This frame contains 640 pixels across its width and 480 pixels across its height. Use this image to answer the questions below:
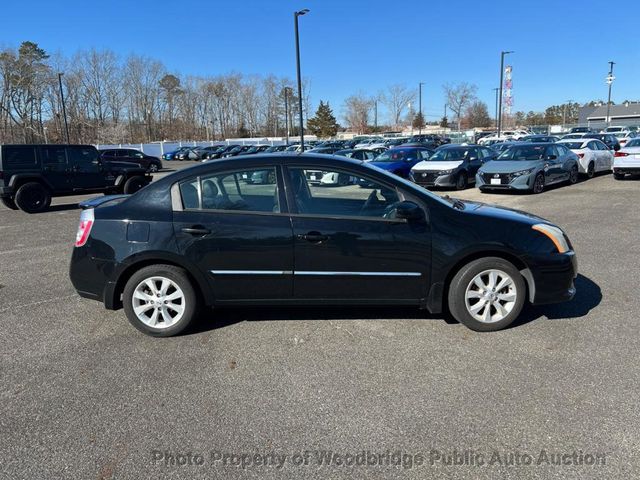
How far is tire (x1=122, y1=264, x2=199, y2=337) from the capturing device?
13.3 feet

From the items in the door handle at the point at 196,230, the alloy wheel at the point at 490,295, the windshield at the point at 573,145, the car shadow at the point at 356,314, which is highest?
the windshield at the point at 573,145

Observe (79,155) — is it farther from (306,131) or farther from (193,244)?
(306,131)

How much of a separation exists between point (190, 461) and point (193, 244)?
189cm

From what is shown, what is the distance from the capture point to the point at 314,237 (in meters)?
3.92

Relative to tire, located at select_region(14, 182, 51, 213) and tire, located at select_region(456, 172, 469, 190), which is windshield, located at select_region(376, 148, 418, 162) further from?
tire, located at select_region(14, 182, 51, 213)

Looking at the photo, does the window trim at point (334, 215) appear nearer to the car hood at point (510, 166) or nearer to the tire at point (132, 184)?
the car hood at point (510, 166)

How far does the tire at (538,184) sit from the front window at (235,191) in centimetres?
1166

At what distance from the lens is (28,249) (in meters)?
8.05

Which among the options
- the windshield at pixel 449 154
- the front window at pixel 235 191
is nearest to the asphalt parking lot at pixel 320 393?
the front window at pixel 235 191

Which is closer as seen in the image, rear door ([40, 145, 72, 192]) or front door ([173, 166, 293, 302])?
front door ([173, 166, 293, 302])

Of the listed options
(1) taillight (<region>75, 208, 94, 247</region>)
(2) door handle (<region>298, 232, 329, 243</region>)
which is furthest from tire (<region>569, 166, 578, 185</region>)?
(1) taillight (<region>75, 208, 94, 247</region>)

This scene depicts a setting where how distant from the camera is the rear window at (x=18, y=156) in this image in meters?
12.3

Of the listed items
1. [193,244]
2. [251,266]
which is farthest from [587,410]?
[193,244]

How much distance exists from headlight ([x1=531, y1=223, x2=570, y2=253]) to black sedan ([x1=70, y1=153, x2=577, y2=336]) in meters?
0.01
